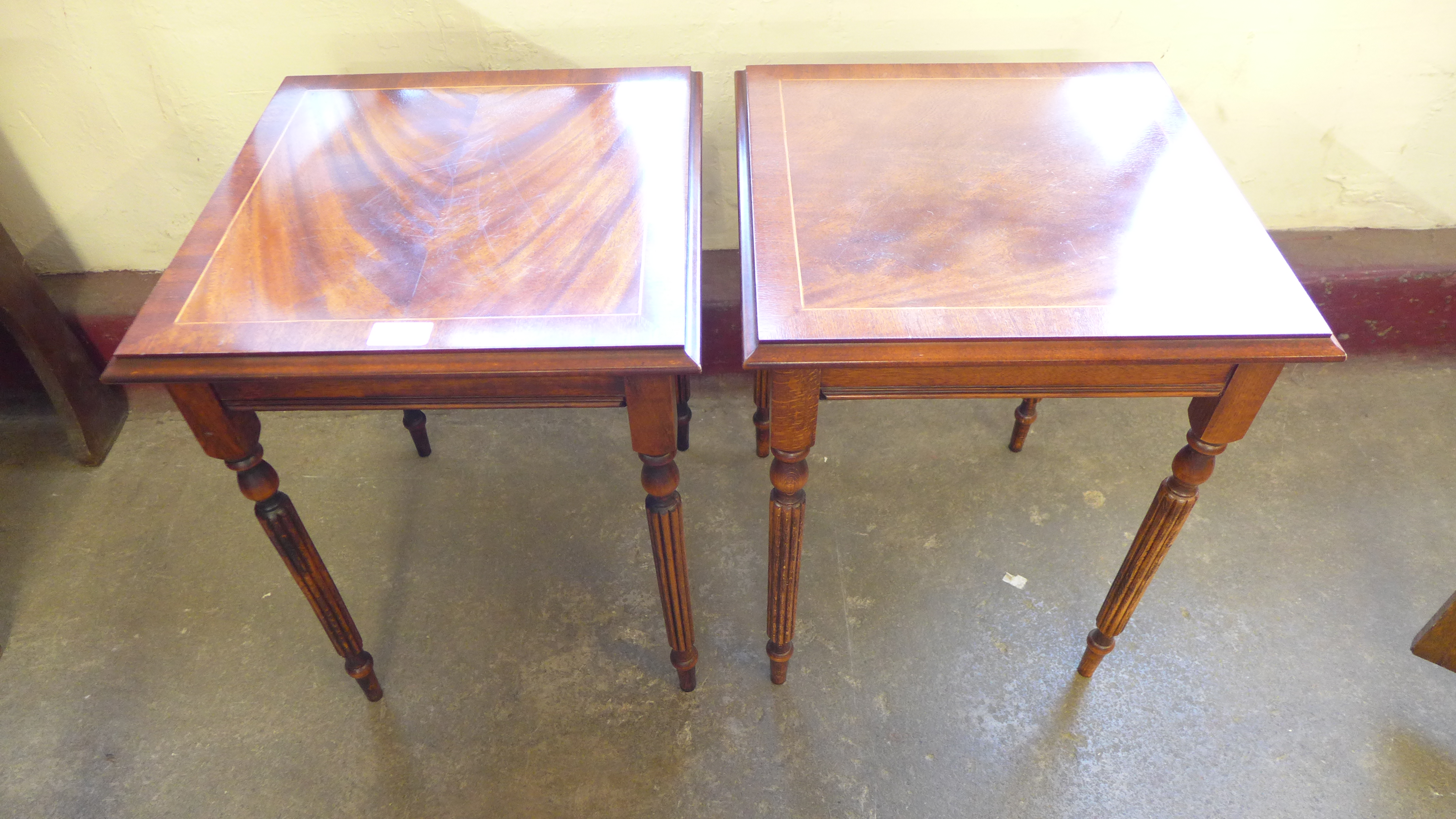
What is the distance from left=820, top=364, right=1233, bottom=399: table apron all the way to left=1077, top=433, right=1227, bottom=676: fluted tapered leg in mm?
120

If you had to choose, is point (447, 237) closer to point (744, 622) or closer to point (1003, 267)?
point (1003, 267)

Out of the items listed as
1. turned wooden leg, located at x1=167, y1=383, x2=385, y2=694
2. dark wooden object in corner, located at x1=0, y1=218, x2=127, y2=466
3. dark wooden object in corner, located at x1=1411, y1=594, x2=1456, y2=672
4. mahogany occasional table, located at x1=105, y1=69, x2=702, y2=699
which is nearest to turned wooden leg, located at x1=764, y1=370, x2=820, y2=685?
mahogany occasional table, located at x1=105, y1=69, x2=702, y2=699

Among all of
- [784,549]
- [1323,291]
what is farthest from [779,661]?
[1323,291]

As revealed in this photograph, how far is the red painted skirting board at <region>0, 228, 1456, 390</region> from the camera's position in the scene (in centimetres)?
200

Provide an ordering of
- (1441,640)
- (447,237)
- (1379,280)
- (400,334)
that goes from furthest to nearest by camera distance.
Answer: (1379,280)
(1441,640)
(447,237)
(400,334)

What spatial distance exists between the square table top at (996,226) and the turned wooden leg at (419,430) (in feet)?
3.23

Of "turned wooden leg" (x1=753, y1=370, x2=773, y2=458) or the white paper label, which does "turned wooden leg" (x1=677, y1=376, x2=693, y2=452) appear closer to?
"turned wooden leg" (x1=753, y1=370, x2=773, y2=458)

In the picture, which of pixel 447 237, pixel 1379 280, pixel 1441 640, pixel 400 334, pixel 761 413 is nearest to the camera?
pixel 400 334

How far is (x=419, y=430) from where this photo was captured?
1.96m

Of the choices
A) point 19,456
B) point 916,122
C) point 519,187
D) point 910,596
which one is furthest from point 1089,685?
point 19,456

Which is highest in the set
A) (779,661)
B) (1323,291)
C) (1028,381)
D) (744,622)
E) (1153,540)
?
(1028,381)

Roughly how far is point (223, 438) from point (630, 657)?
2.63ft

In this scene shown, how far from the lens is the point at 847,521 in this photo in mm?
1868

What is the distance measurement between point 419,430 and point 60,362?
0.79 meters
